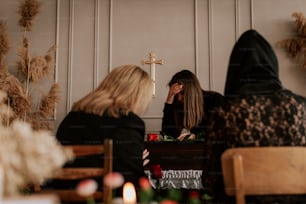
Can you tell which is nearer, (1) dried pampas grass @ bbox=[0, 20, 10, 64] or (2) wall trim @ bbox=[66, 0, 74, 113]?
(1) dried pampas grass @ bbox=[0, 20, 10, 64]

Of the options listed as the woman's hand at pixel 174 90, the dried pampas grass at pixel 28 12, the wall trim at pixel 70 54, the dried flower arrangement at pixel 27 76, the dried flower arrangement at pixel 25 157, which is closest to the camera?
the dried flower arrangement at pixel 25 157

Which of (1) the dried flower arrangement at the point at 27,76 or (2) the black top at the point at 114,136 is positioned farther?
(1) the dried flower arrangement at the point at 27,76

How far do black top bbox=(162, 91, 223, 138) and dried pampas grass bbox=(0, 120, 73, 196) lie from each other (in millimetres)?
2043

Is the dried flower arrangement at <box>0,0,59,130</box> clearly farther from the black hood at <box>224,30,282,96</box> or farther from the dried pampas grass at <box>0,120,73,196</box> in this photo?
the dried pampas grass at <box>0,120,73,196</box>

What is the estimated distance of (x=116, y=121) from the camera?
2.02 meters

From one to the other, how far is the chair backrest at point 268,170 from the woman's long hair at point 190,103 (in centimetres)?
172

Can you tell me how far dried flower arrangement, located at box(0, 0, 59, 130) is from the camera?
4762 mm

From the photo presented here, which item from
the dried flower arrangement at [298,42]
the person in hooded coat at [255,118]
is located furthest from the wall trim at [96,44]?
the person in hooded coat at [255,118]

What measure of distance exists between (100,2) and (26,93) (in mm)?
1499

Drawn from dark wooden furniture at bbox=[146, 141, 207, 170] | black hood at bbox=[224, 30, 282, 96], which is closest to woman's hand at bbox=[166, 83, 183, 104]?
dark wooden furniture at bbox=[146, 141, 207, 170]

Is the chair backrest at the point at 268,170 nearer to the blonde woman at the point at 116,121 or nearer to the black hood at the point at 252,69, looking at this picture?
the black hood at the point at 252,69

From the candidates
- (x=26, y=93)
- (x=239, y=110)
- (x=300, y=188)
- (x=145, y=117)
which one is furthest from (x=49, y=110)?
(x=300, y=188)

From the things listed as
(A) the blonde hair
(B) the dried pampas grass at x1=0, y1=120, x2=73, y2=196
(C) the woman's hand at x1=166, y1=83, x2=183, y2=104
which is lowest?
(B) the dried pampas grass at x1=0, y1=120, x2=73, y2=196

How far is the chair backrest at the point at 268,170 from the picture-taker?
157 cm
